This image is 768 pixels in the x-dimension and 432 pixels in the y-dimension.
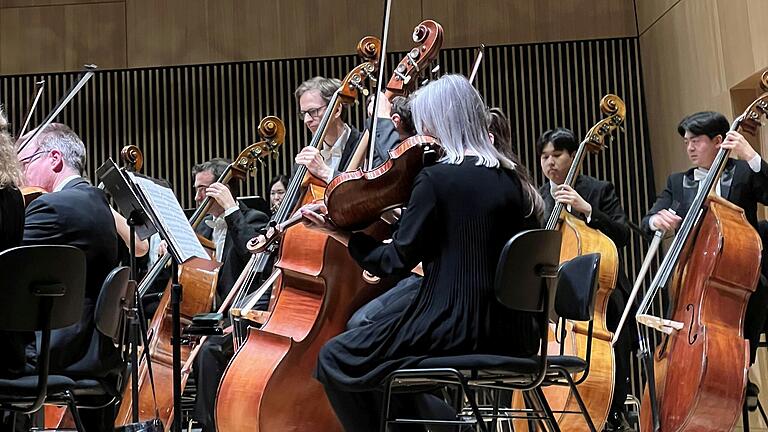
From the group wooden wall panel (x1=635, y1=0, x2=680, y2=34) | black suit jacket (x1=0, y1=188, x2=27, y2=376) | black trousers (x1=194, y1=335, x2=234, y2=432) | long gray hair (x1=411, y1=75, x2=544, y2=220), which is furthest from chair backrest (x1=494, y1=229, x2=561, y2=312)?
wooden wall panel (x1=635, y1=0, x2=680, y2=34)

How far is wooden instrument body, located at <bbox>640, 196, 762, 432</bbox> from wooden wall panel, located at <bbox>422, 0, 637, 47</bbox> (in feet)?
9.71

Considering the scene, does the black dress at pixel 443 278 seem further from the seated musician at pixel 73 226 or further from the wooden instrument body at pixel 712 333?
the wooden instrument body at pixel 712 333

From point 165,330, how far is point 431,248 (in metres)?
1.87

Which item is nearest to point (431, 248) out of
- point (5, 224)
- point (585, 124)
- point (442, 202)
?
point (442, 202)

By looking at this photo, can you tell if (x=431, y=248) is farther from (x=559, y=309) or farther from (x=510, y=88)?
(x=510, y=88)

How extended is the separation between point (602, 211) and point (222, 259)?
5.66 feet

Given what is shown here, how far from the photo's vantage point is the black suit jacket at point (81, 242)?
2854mm

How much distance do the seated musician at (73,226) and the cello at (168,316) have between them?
0.66 meters

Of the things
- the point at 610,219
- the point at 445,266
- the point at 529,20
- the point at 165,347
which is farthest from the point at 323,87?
the point at 529,20

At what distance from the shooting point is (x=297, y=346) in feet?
9.61

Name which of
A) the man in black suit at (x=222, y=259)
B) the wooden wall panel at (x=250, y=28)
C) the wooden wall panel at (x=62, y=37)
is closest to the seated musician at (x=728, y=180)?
the man in black suit at (x=222, y=259)

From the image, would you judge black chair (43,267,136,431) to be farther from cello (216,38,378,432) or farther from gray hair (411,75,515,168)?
gray hair (411,75,515,168)

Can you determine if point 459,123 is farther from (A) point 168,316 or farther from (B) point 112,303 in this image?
(A) point 168,316

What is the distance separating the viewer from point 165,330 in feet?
Answer: 13.2
